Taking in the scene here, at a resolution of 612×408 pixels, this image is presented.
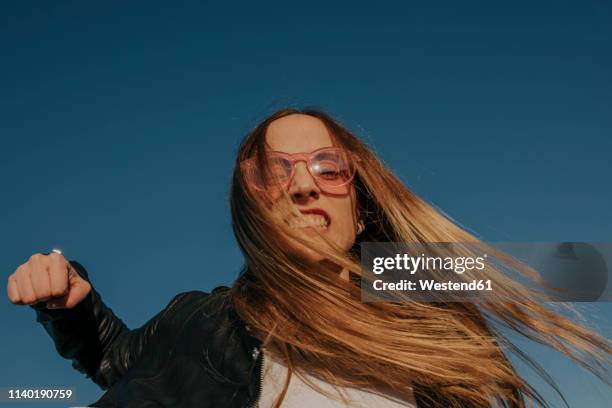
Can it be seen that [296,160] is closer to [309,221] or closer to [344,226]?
[309,221]

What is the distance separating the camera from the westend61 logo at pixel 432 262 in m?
4.93

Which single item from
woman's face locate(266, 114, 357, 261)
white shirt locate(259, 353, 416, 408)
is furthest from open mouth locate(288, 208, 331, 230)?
white shirt locate(259, 353, 416, 408)

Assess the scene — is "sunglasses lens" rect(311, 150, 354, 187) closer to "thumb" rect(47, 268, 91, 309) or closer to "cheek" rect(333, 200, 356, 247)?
"cheek" rect(333, 200, 356, 247)

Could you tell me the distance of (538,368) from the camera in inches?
178

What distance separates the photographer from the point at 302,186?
4.43m

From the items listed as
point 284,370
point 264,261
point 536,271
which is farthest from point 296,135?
point 536,271

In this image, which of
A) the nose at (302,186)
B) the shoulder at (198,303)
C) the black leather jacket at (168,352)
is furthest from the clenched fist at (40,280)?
the nose at (302,186)

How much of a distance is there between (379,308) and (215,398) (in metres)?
1.12

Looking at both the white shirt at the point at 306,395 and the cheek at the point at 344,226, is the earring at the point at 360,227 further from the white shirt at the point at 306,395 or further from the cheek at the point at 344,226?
the white shirt at the point at 306,395

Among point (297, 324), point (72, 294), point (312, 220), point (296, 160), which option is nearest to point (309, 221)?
point (312, 220)

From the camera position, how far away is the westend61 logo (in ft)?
16.2

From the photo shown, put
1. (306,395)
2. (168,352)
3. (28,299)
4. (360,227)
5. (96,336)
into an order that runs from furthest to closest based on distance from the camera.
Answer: (360,227)
(96,336)
(168,352)
(306,395)
(28,299)

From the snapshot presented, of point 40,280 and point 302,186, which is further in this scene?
point 302,186

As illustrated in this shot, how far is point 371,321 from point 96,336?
1.58 m
